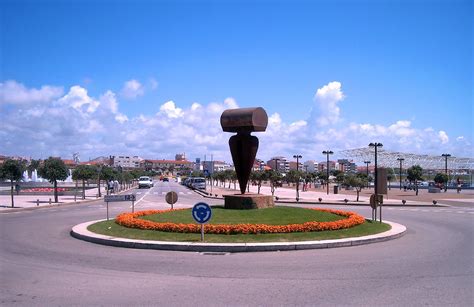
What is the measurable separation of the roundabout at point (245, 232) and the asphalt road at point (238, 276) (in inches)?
21.0

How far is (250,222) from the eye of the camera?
1628 centimetres

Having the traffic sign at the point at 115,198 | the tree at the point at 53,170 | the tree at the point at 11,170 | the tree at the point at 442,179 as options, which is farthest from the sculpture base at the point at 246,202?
the tree at the point at 442,179

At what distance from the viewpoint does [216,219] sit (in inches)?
665

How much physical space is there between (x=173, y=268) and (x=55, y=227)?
35.0 feet

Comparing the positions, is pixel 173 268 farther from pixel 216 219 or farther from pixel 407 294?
pixel 216 219

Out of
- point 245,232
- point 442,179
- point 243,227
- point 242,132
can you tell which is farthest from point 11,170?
point 442,179

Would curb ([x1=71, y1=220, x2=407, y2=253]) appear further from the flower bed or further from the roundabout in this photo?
the flower bed

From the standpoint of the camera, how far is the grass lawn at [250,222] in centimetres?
1430

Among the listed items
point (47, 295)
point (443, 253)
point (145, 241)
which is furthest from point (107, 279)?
point (443, 253)

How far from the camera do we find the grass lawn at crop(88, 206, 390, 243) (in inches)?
563

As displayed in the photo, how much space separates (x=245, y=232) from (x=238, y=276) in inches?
203

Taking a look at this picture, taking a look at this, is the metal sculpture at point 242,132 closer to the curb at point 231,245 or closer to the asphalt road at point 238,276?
the curb at point 231,245

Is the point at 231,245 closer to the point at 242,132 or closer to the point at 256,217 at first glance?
the point at 256,217

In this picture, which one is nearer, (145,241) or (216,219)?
(145,241)
